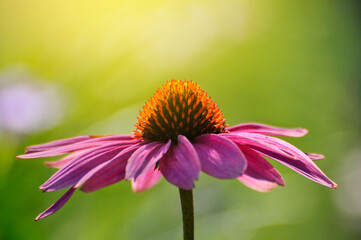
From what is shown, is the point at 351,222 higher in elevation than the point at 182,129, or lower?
lower

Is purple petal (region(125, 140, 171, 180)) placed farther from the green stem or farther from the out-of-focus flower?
the out-of-focus flower

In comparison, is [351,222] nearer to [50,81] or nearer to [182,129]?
[182,129]

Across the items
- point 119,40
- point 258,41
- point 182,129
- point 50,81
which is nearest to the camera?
point 182,129

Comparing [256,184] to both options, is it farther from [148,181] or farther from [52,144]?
[52,144]

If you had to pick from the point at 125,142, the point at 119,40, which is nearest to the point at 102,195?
the point at 125,142

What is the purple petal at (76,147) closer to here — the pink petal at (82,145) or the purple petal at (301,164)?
the pink petal at (82,145)

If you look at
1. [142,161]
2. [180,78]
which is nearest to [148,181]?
[142,161]

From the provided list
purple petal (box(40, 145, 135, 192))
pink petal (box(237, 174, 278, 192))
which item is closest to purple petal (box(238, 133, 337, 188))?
pink petal (box(237, 174, 278, 192))
